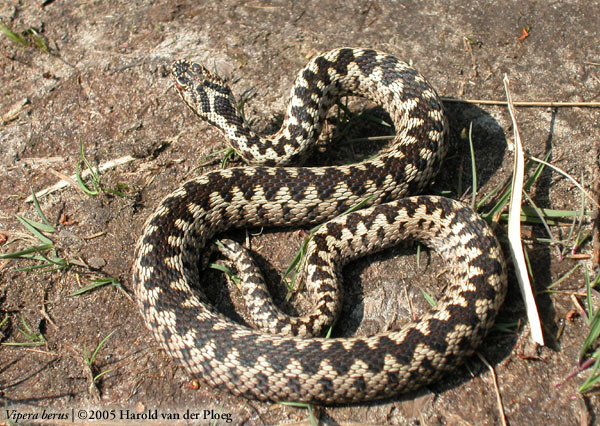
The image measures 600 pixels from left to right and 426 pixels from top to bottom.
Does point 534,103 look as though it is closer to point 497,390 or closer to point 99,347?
point 497,390

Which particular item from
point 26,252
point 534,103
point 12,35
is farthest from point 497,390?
point 12,35

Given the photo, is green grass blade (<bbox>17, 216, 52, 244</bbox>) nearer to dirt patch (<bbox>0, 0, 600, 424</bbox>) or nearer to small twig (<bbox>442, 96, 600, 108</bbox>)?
dirt patch (<bbox>0, 0, 600, 424</bbox>)

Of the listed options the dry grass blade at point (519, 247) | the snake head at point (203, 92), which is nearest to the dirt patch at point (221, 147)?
the dry grass blade at point (519, 247)

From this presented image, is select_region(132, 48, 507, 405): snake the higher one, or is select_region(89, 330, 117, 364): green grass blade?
select_region(132, 48, 507, 405): snake

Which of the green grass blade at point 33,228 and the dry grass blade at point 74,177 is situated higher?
the dry grass blade at point 74,177

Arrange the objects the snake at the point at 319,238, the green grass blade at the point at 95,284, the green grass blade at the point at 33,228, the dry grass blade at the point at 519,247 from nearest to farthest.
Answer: the snake at the point at 319,238 < the dry grass blade at the point at 519,247 < the green grass blade at the point at 95,284 < the green grass blade at the point at 33,228

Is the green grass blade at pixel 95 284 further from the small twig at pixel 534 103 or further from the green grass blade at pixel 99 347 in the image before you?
the small twig at pixel 534 103

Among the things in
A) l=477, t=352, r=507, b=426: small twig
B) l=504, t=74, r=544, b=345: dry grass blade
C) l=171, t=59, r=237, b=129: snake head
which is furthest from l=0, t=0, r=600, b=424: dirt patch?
l=171, t=59, r=237, b=129: snake head
